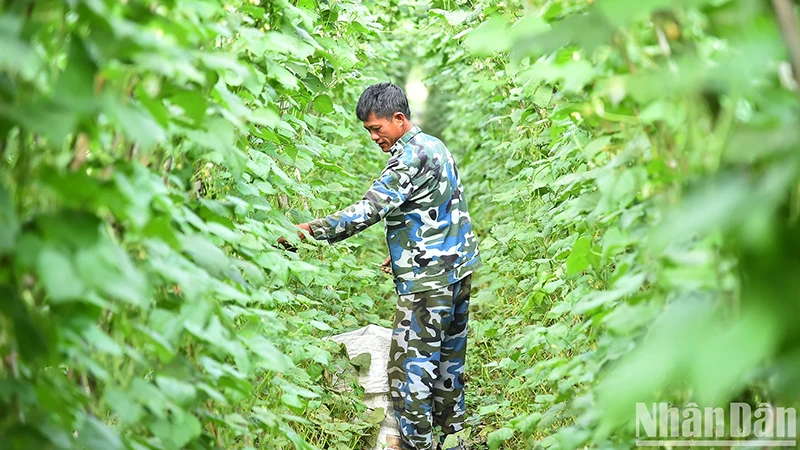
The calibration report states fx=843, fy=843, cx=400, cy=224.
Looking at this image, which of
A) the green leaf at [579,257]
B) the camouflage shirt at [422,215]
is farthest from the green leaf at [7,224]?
the camouflage shirt at [422,215]

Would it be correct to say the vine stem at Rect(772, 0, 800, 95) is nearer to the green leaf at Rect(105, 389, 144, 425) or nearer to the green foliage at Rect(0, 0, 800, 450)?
the green foliage at Rect(0, 0, 800, 450)

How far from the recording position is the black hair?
163 inches

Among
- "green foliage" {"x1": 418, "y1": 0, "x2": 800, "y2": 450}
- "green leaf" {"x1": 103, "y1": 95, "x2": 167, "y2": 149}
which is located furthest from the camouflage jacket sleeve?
"green leaf" {"x1": 103, "y1": 95, "x2": 167, "y2": 149}

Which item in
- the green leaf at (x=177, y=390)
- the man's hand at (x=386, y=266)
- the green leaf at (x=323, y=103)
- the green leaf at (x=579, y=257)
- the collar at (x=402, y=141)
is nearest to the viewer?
the green leaf at (x=177, y=390)

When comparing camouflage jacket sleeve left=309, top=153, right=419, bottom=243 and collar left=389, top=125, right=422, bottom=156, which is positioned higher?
collar left=389, top=125, right=422, bottom=156

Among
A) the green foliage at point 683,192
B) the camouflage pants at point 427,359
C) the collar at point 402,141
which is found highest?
the green foliage at point 683,192

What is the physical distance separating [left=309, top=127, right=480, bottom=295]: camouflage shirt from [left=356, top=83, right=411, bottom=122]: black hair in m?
0.14

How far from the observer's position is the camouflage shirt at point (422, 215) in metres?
3.98

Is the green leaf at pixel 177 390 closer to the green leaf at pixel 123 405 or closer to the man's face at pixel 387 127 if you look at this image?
the green leaf at pixel 123 405

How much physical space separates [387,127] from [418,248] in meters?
0.62

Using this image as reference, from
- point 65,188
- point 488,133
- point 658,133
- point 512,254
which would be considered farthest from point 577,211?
point 488,133

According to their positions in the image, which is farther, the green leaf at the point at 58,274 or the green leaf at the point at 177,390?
the green leaf at the point at 177,390

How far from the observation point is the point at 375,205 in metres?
3.91

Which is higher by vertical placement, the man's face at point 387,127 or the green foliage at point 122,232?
the green foliage at point 122,232
